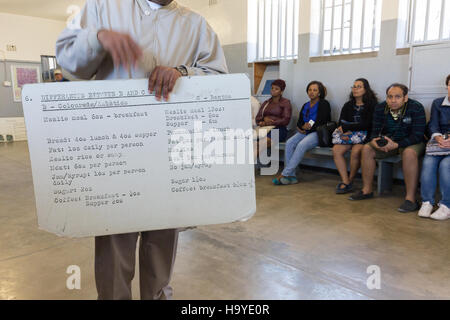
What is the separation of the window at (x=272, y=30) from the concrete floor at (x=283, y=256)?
2.88 m

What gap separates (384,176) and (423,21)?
1.78 metres

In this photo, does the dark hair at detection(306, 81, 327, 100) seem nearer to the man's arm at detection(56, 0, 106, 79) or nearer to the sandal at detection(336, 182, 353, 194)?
the sandal at detection(336, 182, 353, 194)

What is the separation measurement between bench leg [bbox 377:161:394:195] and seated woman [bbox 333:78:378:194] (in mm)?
242

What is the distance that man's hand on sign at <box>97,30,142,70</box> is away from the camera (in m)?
0.99

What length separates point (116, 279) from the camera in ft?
4.23

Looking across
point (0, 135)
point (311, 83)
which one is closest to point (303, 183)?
point (311, 83)

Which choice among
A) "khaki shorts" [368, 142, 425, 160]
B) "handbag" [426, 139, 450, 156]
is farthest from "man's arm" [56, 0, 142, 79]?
"khaki shorts" [368, 142, 425, 160]

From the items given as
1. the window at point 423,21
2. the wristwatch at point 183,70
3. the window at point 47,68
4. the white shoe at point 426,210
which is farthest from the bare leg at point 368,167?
the window at point 47,68

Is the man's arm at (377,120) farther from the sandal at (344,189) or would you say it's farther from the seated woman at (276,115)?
the seated woman at (276,115)

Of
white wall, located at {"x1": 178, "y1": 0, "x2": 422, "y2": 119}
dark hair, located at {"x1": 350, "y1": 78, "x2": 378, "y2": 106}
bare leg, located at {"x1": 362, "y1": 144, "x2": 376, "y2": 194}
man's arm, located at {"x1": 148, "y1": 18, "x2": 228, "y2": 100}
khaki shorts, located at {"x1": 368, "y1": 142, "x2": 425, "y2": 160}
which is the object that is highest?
white wall, located at {"x1": 178, "y1": 0, "x2": 422, "y2": 119}

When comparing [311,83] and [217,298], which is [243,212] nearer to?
[217,298]

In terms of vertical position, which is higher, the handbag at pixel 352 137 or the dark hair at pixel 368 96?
the dark hair at pixel 368 96

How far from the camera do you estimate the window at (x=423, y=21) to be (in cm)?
372

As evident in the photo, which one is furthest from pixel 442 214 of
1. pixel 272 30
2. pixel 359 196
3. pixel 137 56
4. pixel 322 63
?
pixel 272 30
